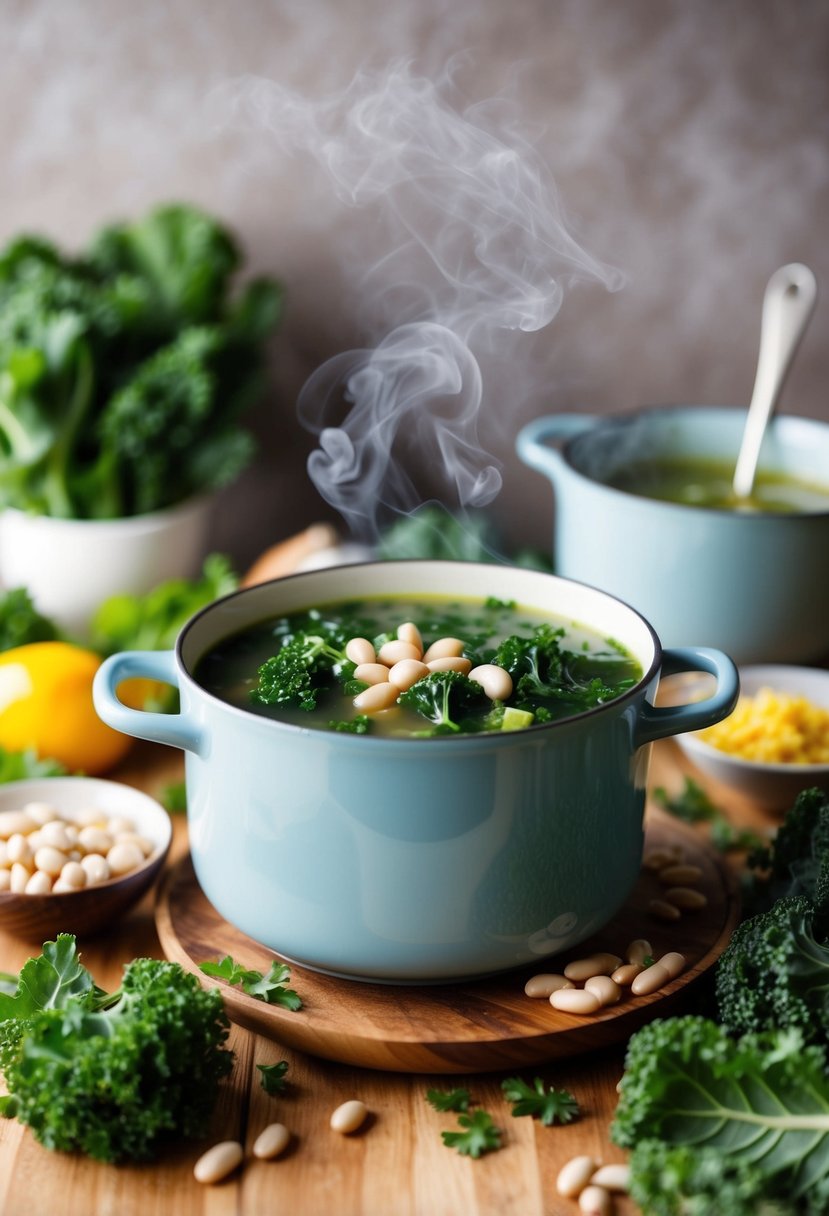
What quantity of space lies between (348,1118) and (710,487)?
4.55 feet

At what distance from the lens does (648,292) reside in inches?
112

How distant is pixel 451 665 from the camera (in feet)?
5.02

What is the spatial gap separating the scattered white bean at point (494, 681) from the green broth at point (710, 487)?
2.83 feet

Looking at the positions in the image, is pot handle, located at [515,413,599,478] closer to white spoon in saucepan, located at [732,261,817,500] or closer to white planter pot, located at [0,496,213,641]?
white spoon in saucepan, located at [732,261,817,500]

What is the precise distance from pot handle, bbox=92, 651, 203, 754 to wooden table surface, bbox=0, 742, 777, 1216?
366 millimetres

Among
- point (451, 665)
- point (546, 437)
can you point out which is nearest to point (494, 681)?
point (451, 665)

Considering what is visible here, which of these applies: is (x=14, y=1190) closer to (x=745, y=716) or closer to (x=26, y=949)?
(x=26, y=949)

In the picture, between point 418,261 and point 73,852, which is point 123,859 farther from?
point 418,261

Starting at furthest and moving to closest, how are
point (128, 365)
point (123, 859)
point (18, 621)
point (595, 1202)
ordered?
point (128, 365) < point (18, 621) < point (123, 859) < point (595, 1202)

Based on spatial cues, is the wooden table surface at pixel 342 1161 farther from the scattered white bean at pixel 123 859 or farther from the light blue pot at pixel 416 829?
the scattered white bean at pixel 123 859

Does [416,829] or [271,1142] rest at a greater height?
[416,829]

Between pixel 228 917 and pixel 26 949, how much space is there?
346 millimetres

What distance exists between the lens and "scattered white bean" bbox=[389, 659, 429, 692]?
4.93ft

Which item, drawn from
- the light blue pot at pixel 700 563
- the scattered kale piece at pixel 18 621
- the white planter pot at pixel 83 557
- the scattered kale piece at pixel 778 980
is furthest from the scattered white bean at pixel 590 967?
the white planter pot at pixel 83 557
